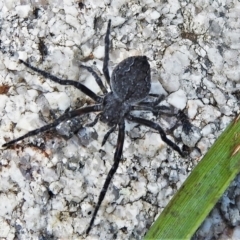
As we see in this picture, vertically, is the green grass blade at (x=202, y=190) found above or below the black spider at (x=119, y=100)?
below

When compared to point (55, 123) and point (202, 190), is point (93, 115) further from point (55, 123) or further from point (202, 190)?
point (202, 190)

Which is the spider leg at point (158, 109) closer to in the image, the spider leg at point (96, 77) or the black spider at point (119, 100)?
the black spider at point (119, 100)

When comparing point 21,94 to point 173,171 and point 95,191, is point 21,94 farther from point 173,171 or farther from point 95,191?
point 173,171

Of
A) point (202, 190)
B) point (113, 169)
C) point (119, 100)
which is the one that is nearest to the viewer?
point (202, 190)

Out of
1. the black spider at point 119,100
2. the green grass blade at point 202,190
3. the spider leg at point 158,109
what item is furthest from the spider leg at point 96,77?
the green grass blade at point 202,190

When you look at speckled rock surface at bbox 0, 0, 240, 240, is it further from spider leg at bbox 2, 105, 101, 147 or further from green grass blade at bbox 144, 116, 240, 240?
green grass blade at bbox 144, 116, 240, 240

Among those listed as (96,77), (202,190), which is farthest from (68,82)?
(202,190)
